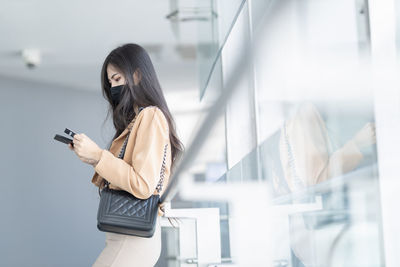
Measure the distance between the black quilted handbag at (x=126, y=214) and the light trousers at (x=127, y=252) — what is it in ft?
0.11

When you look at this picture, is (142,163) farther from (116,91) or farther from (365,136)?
(365,136)

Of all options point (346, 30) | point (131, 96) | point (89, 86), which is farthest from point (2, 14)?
A: point (346, 30)

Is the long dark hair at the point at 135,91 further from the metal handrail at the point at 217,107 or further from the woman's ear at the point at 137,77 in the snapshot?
the metal handrail at the point at 217,107

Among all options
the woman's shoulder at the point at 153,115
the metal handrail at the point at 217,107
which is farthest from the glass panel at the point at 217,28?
the metal handrail at the point at 217,107

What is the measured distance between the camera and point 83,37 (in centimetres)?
404

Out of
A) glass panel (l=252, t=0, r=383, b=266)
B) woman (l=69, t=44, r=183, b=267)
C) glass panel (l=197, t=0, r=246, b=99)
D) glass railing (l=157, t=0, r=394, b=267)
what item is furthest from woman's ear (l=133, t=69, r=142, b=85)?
glass panel (l=197, t=0, r=246, b=99)

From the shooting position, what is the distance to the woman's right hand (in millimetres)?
612

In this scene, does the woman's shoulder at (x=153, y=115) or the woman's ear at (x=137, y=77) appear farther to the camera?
the woman's ear at (x=137, y=77)

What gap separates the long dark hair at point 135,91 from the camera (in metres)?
1.23

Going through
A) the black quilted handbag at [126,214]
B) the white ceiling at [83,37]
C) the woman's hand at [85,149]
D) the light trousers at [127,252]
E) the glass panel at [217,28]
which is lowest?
the light trousers at [127,252]

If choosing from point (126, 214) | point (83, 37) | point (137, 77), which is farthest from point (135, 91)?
point (83, 37)

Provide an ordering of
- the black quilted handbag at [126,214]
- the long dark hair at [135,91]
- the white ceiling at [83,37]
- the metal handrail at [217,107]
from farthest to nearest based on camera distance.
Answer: the white ceiling at [83,37], the long dark hair at [135,91], the black quilted handbag at [126,214], the metal handrail at [217,107]

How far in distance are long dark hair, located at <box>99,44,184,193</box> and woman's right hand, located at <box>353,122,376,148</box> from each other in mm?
646

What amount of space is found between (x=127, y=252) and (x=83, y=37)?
3.22m
